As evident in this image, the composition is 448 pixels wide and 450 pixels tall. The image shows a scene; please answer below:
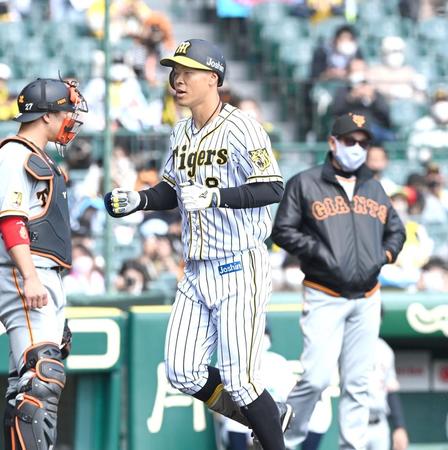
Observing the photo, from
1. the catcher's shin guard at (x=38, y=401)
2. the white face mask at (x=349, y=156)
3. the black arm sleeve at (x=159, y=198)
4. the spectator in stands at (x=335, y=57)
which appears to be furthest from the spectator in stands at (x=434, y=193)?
the catcher's shin guard at (x=38, y=401)

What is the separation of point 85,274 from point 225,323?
4201 millimetres

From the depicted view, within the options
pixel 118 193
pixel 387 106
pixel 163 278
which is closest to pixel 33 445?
pixel 118 193

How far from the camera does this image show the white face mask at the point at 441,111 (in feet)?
43.8

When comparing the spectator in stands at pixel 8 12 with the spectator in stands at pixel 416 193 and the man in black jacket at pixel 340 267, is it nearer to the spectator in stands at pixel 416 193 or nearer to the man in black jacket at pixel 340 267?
the spectator in stands at pixel 416 193

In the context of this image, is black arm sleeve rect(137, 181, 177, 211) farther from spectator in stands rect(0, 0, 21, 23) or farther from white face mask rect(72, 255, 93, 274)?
spectator in stands rect(0, 0, 21, 23)

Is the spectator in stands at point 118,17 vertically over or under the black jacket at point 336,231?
over

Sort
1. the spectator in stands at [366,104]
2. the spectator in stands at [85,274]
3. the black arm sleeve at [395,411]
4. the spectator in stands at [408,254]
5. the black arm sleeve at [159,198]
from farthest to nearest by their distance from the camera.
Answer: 1. the spectator in stands at [366,104]
2. the spectator in stands at [408,254]
3. the spectator in stands at [85,274]
4. the black arm sleeve at [395,411]
5. the black arm sleeve at [159,198]

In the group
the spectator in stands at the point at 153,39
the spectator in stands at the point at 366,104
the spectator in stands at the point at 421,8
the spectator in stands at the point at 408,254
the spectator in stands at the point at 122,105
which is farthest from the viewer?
the spectator in stands at the point at 421,8

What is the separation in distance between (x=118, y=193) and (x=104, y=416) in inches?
82.5

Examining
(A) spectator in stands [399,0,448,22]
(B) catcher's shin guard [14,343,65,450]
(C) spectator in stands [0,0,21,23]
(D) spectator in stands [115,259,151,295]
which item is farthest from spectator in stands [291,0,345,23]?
(B) catcher's shin guard [14,343,65,450]

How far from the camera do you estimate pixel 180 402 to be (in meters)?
7.75

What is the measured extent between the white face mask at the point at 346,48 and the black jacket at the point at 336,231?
671 cm

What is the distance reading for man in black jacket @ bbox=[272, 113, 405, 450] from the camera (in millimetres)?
7121

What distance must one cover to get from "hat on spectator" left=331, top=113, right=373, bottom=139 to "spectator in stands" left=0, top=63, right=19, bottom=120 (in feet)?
16.1
